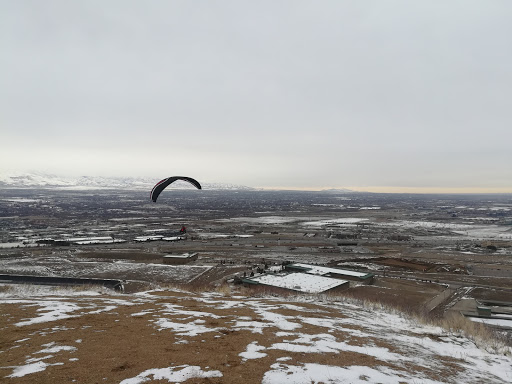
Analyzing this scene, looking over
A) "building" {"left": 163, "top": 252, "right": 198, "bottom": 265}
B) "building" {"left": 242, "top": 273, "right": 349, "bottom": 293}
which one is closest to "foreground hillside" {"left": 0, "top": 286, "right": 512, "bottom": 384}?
"building" {"left": 242, "top": 273, "right": 349, "bottom": 293}

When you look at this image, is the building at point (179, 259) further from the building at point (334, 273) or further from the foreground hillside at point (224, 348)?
the foreground hillside at point (224, 348)

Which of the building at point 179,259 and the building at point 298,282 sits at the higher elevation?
the building at point 298,282

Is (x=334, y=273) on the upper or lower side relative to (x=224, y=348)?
lower

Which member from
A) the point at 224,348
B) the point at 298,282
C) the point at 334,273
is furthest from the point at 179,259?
the point at 224,348

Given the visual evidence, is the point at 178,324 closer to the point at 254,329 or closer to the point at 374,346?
the point at 254,329

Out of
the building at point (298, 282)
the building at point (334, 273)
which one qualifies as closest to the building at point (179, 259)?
the building at point (334, 273)

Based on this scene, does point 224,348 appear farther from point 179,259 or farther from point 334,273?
point 179,259

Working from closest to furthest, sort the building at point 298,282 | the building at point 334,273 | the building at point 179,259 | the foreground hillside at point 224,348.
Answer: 1. the foreground hillside at point 224,348
2. the building at point 298,282
3. the building at point 334,273
4. the building at point 179,259
